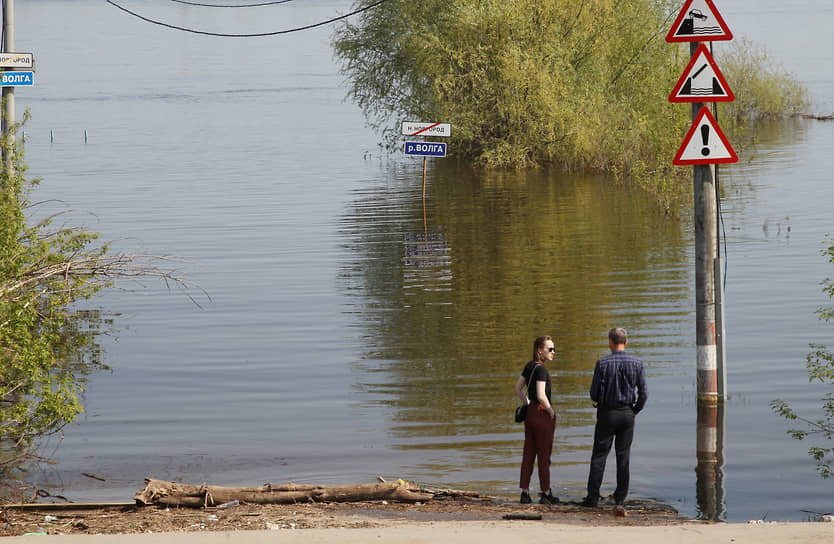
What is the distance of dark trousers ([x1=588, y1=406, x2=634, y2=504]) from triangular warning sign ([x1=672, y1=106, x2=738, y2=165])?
314cm

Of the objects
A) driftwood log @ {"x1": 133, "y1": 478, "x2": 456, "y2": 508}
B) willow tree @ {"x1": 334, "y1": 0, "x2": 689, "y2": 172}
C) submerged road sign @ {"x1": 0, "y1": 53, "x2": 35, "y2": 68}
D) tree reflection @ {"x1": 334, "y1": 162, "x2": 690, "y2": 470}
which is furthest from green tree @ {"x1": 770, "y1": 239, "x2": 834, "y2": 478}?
willow tree @ {"x1": 334, "y1": 0, "x2": 689, "y2": 172}

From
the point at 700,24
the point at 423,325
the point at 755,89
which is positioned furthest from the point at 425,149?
the point at 755,89

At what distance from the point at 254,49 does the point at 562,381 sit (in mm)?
160346

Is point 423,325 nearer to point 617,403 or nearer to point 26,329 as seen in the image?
point 26,329

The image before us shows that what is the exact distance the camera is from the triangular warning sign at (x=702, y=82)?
11.7 metres

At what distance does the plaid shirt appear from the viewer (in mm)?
9648

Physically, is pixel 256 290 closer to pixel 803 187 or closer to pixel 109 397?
pixel 109 397

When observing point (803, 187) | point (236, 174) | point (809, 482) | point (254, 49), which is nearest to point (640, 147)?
point (803, 187)

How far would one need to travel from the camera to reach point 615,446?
9758 mm

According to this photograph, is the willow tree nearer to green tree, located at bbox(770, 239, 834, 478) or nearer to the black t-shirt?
green tree, located at bbox(770, 239, 834, 478)

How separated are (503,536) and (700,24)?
6069 millimetres

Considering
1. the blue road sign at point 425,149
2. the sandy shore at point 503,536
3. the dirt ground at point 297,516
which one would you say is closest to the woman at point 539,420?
the dirt ground at point 297,516

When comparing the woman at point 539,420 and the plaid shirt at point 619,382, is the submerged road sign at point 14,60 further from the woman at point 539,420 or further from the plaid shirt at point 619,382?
the plaid shirt at point 619,382

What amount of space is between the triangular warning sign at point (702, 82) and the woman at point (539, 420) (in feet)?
10.8
